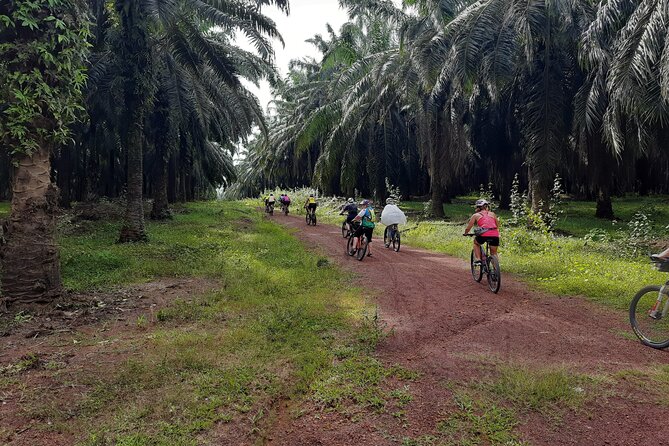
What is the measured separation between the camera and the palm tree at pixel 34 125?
6438mm

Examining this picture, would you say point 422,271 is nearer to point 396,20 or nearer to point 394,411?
point 394,411

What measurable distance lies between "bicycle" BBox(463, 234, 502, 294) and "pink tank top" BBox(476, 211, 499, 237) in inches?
10.2

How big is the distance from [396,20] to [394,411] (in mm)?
22813

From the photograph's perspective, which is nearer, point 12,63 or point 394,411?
point 394,411

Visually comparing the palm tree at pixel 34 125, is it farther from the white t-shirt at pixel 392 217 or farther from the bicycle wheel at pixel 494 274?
the white t-shirt at pixel 392 217

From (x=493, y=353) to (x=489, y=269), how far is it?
3.32 metres

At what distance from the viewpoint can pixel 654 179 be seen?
2839 centimetres

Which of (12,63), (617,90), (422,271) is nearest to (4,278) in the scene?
(12,63)

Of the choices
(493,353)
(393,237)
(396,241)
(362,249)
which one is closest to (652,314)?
(493,353)

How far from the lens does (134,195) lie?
515 inches

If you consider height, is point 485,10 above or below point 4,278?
above

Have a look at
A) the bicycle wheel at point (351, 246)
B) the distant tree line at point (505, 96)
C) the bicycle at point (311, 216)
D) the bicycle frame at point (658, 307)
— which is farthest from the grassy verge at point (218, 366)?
the bicycle at point (311, 216)

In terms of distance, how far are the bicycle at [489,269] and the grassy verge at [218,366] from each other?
2.52 meters

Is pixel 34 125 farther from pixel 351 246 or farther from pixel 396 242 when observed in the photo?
pixel 396 242
